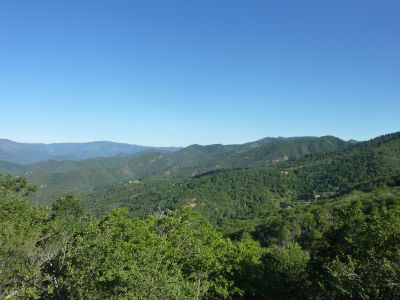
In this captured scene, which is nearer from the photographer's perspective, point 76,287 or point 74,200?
point 76,287

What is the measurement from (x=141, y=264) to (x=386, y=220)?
17061 millimetres

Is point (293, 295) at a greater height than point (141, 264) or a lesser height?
lesser

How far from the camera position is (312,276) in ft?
100

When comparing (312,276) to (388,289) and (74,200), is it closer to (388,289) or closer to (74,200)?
(388,289)

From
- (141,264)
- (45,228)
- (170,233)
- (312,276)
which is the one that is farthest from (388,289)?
(45,228)

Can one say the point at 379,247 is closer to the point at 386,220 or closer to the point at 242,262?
the point at 386,220

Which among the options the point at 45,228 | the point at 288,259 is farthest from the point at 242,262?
the point at 45,228

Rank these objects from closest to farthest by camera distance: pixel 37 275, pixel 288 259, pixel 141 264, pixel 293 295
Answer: pixel 141 264
pixel 37 275
pixel 293 295
pixel 288 259

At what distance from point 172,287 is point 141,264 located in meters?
2.83

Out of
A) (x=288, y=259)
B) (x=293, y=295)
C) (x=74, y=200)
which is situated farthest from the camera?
(x=74, y=200)

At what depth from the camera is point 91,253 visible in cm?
2305

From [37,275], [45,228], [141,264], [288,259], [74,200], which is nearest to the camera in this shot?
[141,264]

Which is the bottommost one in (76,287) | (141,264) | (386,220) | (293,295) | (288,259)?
(293,295)

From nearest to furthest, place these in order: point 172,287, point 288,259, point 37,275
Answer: point 172,287 → point 37,275 → point 288,259
